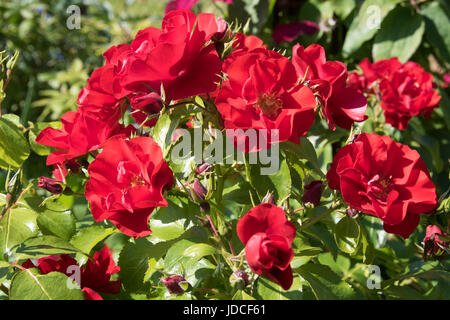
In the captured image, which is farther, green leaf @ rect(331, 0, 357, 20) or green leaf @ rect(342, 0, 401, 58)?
green leaf @ rect(331, 0, 357, 20)

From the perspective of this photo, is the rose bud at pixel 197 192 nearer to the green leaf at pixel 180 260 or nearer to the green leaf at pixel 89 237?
the green leaf at pixel 180 260

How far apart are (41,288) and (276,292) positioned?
1.00 feet

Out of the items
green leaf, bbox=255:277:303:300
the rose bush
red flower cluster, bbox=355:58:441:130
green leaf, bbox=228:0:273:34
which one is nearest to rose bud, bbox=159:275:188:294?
the rose bush

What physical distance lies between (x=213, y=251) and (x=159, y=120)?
0.63 ft

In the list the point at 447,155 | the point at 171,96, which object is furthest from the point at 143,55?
the point at 447,155

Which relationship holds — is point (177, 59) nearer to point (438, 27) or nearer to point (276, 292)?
point (276, 292)

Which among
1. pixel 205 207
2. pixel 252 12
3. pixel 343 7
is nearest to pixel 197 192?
pixel 205 207

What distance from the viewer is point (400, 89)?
1149 mm

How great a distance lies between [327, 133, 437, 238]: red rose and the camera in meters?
0.59

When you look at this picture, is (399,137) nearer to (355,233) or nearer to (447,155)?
(447,155)

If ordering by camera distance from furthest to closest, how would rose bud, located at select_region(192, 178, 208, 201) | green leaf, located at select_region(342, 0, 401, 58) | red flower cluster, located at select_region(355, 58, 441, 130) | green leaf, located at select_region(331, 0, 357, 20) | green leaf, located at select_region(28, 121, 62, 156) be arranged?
green leaf, located at select_region(331, 0, 357, 20), green leaf, located at select_region(342, 0, 401, 58), red flower cluster, located at select_region(355, 58, 441, 130), green leaf, located at select_region(28, 121, 62, 156), rose bud, located at select_region(192, 178, 208, 201)

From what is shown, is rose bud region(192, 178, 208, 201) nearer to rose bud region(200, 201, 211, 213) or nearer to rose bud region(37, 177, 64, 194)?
rose bud region(200, 201, 211, 213)

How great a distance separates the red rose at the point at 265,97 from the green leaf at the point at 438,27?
1.16m

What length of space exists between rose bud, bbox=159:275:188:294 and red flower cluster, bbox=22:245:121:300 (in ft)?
0.37
